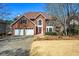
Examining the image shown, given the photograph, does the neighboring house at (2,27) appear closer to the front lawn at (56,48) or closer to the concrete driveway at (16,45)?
the concrete driveway at (16,45)

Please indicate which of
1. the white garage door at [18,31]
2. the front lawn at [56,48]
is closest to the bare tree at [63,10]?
the front lawn at [56,48]

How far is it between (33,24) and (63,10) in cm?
44

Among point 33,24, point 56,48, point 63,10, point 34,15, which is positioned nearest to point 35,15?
point 34,15

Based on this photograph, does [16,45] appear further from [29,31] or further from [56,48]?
[56,48]

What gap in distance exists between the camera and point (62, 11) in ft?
51.2

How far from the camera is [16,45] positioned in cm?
1559

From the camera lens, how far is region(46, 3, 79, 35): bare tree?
15.6m

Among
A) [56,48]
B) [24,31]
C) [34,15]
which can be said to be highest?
[34,15]

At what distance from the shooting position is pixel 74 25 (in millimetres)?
15594

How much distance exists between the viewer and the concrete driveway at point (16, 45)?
1557 centimetres

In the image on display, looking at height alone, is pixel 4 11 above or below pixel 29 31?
above

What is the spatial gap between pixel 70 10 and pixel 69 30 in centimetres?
27

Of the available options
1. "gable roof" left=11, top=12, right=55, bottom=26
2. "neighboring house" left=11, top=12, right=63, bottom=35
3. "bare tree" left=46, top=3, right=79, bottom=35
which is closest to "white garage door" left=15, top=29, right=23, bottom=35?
"neighboring house" left=11, top=12, right=63, bottom=35

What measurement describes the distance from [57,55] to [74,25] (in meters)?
0.46
